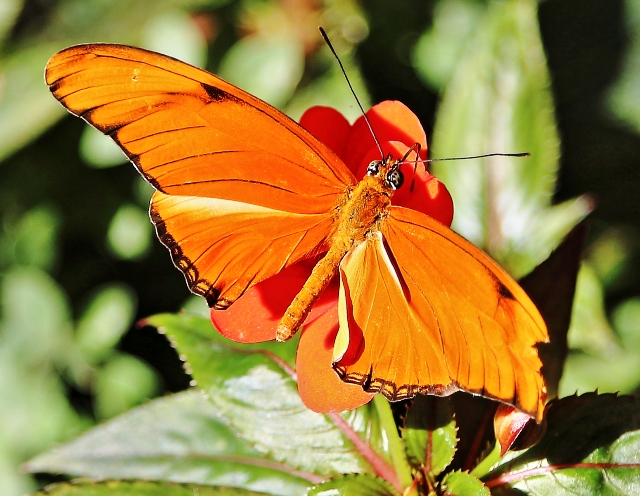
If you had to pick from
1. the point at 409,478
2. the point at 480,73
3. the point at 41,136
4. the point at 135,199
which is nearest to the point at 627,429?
the point at 409,478

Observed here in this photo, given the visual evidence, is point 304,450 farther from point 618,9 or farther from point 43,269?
point 618,9

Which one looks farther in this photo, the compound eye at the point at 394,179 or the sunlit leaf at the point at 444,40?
the sunlit leaf at the point at 444,40

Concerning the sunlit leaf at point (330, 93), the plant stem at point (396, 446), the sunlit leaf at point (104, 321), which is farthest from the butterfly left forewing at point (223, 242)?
the sunlit leaf at point (104, 321)

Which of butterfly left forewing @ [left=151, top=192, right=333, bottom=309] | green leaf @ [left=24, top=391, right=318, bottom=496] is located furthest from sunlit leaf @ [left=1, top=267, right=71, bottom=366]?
butterfly left forewing @ [left=151, top=192, right=333, bottom=309]

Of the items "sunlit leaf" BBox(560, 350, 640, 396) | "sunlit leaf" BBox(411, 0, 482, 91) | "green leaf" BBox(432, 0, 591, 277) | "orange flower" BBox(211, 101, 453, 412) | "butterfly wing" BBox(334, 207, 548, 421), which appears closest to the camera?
"butterfly wing" BBox(334, 207, 548, 421)

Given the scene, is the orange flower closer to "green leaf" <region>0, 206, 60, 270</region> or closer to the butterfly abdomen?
the butterfly abdomen

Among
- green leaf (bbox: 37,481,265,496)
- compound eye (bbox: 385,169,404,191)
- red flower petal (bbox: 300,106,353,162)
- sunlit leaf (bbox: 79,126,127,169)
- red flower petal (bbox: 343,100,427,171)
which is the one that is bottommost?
green leaf (bbox: 37,481,265,496)

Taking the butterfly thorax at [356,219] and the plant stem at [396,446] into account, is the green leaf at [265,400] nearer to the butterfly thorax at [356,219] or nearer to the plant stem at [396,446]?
the plant stem at [396,446]
